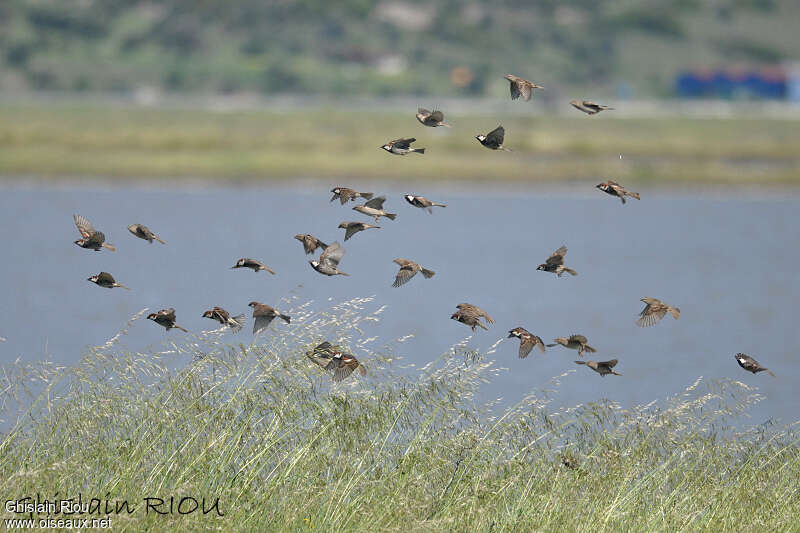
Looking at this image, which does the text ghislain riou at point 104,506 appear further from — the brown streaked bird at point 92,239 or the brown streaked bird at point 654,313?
the brown streaked bird at point 654,313

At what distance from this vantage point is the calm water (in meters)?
31.2

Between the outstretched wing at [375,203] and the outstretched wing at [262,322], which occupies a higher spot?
the outstretched wing at [375,203]

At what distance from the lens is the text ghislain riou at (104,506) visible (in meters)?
11.2

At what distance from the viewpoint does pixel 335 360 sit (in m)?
12.0

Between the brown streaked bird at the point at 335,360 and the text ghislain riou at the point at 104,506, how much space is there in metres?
1.52

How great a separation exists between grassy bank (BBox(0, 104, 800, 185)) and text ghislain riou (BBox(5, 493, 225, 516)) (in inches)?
2621

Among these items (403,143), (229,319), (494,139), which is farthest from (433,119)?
(229,319)

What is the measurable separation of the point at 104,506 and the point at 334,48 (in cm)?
16817

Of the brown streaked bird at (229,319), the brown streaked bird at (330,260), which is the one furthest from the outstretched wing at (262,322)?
the brown streaked bird at (330,260)

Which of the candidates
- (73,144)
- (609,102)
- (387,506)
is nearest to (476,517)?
(387,506)

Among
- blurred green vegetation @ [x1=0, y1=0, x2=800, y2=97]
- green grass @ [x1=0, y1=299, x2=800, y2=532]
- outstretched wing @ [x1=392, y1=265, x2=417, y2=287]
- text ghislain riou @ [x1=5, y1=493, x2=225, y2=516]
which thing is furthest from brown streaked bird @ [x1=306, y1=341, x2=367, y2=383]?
blurred green vegetation @ [x1=0, y1=0, x2=800, y2=97]

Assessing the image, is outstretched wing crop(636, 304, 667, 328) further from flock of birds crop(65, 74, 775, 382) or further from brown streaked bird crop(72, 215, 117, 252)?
brown streaked bird crop(72, 215, 117, 252)

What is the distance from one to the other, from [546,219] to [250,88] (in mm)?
85655

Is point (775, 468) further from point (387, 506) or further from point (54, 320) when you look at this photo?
point (54, 320)
